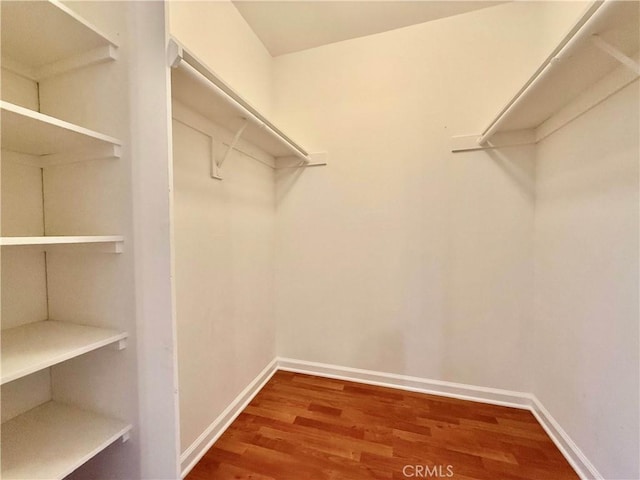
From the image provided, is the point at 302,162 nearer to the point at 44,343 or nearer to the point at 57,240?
the point at 57,240

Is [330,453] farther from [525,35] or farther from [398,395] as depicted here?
[525,35]

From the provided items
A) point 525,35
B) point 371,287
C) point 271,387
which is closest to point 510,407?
point 371,287

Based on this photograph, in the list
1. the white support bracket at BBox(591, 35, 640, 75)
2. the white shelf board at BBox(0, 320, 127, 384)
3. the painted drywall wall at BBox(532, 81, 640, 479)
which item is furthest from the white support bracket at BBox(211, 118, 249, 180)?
the painted drywall wall at BBox(532, 81, 640, 479)

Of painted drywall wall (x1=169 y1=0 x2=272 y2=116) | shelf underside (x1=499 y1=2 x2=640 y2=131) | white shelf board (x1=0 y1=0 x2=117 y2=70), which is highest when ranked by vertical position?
painted drywall wall (x1=169 y1=0 x2=272 y2=116)

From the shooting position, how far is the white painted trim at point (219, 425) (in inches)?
51.7

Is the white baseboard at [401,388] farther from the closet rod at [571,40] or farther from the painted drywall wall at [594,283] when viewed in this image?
the closet rod at [571,40]

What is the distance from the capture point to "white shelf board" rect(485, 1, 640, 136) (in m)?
0.81

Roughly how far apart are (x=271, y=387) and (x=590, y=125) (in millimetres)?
A: 2533

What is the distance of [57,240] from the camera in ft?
2.64

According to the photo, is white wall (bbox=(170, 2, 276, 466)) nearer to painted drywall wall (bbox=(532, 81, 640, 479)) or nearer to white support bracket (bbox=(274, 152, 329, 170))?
white support bracket (bbox=(274, 152, 329, 170))

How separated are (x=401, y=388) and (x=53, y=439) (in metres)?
1.97

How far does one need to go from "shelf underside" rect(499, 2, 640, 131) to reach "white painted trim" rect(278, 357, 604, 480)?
1.78 meters

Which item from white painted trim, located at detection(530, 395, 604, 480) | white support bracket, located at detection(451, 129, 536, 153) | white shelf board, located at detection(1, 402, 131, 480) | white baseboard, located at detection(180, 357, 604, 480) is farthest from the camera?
white support bracket, located at detection(451, 129, 536, 153)

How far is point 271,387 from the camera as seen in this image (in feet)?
6.59
